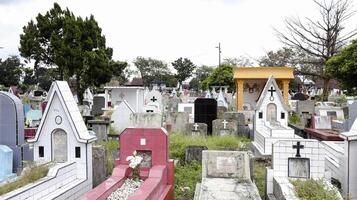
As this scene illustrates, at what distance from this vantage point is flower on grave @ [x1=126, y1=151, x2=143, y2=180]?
7555 millimetres

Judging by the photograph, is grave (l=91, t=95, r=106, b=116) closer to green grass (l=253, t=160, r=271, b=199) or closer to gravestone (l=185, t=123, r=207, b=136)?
gravestone (l=185, t=123, r=207, b=136)

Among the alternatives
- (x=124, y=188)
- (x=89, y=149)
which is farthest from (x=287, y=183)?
(x=89, y=149)

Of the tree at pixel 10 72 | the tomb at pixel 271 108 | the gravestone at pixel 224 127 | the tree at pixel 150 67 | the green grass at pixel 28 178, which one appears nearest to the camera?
the green grass at pixel 28 178

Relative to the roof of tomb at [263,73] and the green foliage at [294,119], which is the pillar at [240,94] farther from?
the green foliage at [294,119]

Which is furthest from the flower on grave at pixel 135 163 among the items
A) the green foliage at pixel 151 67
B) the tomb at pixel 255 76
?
the green foliage at pixel 151 67

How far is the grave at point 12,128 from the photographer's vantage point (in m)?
9.27

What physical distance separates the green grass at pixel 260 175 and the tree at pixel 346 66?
11591mm

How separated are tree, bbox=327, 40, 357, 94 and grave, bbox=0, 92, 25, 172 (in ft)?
54.5

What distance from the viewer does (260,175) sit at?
9688 mm

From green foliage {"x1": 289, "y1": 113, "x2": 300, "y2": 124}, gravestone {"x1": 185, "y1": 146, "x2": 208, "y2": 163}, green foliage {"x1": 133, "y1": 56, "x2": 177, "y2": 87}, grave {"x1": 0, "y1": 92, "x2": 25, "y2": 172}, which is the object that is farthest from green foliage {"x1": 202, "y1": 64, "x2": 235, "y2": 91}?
grave {"x1": 0, "y1": 92, "x2": 25, "y2": 172}

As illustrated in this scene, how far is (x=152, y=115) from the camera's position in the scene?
1445 cm

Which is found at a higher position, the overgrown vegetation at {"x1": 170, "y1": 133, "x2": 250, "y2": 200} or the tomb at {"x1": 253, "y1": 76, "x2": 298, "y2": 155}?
the tomb at {"x1": 253, "y1": 76, "x2": 298, "y2": 155}

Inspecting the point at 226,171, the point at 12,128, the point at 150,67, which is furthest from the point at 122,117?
the point at 150,67

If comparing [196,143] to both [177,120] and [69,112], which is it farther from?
[69,112]
